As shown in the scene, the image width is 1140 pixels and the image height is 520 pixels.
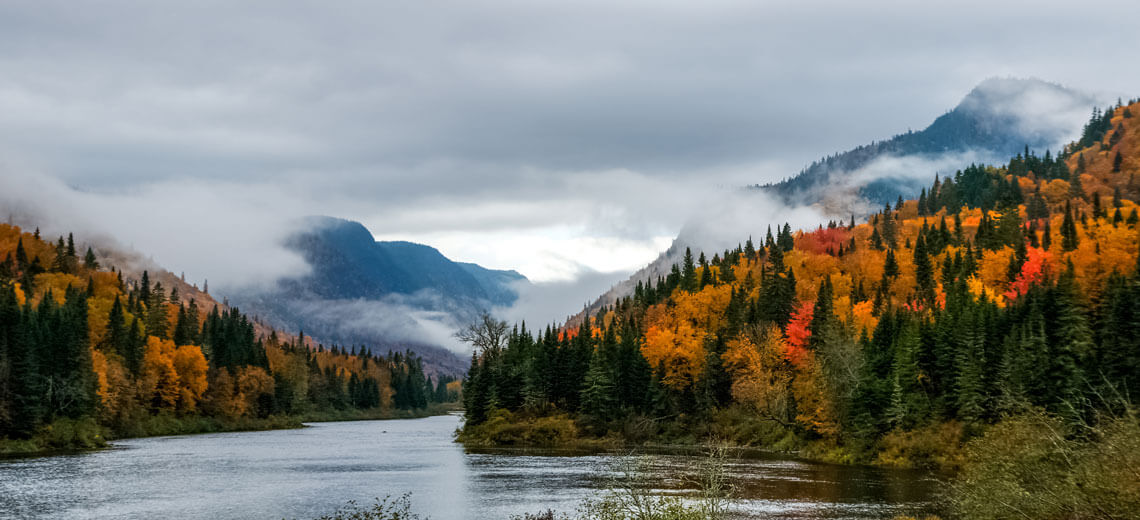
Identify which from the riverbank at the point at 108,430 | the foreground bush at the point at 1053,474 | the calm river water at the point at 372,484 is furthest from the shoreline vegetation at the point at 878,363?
the riverbank at the point at 108,430

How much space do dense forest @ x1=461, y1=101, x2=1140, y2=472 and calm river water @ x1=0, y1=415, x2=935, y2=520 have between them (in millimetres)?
13832

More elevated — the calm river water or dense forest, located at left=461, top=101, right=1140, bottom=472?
dense forest, located at left=461, top=101, right=1140, bottom=472

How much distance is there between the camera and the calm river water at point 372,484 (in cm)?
5947

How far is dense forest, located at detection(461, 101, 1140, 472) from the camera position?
88.6 m

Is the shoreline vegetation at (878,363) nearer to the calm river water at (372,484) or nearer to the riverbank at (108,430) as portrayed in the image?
the calm river water at (372,484)

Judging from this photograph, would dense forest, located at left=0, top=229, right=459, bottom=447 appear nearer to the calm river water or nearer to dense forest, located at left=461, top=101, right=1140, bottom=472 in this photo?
the calm river water

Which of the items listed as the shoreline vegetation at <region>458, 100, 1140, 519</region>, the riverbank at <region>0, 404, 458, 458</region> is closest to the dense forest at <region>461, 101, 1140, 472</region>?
the shoreline vegetation at <region>458, 100, 1140, 519</region>

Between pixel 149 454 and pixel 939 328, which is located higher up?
pixel 939 328

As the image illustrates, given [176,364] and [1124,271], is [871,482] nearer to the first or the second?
[1124,271]

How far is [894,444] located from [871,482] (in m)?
20.5

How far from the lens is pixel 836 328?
118438 millimetres

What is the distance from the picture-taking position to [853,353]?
350ft

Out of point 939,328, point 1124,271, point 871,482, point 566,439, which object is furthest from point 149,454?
point 1124,271

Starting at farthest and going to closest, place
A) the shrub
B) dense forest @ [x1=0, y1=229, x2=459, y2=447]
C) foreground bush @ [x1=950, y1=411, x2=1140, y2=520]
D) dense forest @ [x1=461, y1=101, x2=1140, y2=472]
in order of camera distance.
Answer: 1. dense forest @ [x1=0, y1=229, x2=459, y2=447]
2. the shrub
3. dense forest @ [x1=461, y1=101, x2=1140, y2=472]
4. foreground bush @ [x1=950, y1=411, x2=1140, y2=520]
